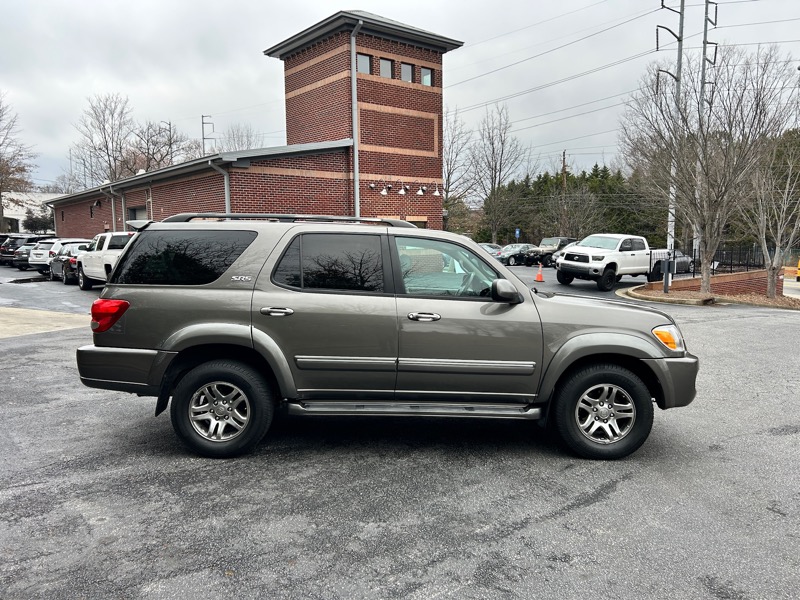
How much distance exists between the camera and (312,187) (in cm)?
2003

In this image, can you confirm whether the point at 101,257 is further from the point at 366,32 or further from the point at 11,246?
the point at 11,246

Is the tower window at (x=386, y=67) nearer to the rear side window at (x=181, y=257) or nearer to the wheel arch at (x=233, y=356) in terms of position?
the rear side window at (x=181, y=257)

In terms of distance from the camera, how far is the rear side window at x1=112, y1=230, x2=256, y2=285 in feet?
15.0

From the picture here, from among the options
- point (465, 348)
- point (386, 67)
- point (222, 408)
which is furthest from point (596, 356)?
point (386, 67)

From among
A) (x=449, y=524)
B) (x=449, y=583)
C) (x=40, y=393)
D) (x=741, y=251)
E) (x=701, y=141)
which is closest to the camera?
(x=449, y=583)

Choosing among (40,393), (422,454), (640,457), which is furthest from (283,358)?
(40,393)

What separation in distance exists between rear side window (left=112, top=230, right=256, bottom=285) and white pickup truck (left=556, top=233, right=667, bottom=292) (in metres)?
16.9

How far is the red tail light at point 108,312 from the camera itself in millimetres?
4480

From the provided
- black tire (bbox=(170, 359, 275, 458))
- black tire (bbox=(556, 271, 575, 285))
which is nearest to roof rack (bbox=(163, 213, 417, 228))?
black tire (bbox=(170, 359, 275, 458))

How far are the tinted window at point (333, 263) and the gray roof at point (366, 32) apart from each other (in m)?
17.5

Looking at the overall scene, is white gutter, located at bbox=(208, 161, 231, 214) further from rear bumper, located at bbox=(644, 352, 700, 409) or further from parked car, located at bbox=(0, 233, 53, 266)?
parked car, located at bbox=(0, 233, 53, 266)

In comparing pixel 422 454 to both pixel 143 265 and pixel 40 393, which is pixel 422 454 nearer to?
pixel 143 265

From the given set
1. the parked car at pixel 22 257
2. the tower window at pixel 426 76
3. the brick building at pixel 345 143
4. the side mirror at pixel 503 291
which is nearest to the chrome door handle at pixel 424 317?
the side mirror at pixel 503 291

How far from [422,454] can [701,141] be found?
50.7 ft
